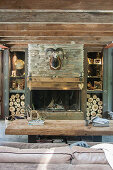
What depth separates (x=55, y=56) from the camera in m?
6.51

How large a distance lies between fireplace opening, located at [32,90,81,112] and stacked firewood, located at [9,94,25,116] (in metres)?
0.66

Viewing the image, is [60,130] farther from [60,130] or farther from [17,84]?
[17,84]

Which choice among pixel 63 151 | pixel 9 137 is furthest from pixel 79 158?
pixel 9 137

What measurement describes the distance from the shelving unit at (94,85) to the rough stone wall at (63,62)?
0.80 metres

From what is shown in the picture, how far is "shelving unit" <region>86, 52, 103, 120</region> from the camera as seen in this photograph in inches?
282

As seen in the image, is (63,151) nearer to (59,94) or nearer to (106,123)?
(106,123)

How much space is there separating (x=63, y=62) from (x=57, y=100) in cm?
139

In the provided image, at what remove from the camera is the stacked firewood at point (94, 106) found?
23.5 ft

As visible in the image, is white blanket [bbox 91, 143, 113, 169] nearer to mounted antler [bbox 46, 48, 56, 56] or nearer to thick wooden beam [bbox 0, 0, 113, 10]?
thick wooden beam [bbox 0, 0, 113, 10]

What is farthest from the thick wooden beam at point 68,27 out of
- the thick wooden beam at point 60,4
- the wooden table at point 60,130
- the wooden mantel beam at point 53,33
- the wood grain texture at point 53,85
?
the wood grain texture at point 53,85

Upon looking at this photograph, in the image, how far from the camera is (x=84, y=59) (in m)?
6.88

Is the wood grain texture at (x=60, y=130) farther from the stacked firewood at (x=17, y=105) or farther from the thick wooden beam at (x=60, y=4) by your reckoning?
the stacked firewood at (x=17, y=105)

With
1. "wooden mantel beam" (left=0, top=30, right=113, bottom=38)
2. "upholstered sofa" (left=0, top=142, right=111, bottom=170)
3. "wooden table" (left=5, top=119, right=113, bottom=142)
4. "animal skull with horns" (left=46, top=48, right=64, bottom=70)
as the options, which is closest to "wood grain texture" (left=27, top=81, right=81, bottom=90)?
"animal skull with horns" (left=46, top=48, right=64, bottom=70)

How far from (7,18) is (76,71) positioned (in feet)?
11.0
